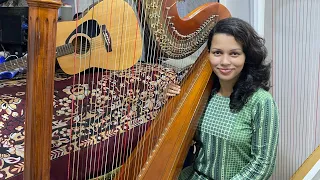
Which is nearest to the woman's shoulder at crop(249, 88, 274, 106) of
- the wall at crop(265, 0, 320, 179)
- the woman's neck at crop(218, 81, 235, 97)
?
the woman's neck at crop(218, 81, 235, 97)

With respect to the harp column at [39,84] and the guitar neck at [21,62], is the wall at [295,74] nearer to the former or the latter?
the guitar neck at [21,62]

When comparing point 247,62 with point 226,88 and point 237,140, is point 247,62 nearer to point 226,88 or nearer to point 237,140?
point 226,88

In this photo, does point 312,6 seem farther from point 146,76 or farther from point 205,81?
point 146,76

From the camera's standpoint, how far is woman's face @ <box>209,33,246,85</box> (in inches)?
44.9

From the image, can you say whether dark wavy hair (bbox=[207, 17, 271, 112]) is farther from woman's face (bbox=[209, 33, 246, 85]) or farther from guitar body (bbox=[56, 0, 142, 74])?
guitar body (bbox=[56, 0, 142, 74])

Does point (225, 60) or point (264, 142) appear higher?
point (225, 60)

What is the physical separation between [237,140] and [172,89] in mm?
350

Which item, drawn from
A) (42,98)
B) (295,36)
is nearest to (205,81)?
(295,36)

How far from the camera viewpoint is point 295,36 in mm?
1728

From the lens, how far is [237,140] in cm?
114

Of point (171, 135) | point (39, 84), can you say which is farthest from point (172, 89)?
point (39, 84)

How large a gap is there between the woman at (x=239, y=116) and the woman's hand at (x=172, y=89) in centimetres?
17

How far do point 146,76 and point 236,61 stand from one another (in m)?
0.44

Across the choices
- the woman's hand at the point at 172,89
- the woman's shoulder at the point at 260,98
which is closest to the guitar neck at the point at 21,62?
the woman's hand at the point at 172,89
